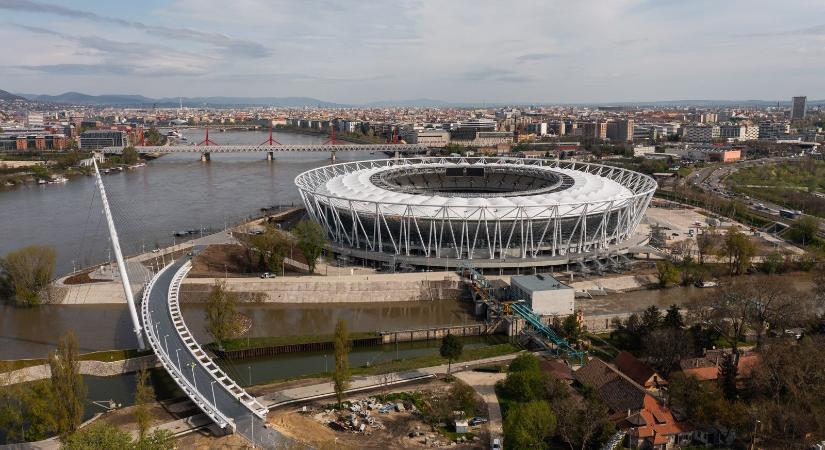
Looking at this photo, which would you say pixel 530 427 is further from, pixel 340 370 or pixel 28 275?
pixel 28 275

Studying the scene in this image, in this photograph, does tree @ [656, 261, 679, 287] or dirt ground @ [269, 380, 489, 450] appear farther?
tree @ [656, 261, 679, 287]

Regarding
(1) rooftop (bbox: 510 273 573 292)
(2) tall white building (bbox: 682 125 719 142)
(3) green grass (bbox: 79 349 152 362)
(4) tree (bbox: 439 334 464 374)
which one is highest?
(2) tall white building (bbox: 682 125 719 142)

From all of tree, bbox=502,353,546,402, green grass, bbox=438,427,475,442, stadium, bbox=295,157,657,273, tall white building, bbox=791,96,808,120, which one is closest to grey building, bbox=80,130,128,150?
stadium, bbox=295,157,657,273

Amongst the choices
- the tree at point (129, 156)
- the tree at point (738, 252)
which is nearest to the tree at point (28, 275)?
the tree at point (738, 252)

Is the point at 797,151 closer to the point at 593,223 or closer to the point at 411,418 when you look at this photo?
the point at 593,223

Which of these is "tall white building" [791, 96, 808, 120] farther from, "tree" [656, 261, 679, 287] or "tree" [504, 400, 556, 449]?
"tree" [504, 400, 556, 449]

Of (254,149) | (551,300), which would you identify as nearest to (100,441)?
(551,300)
